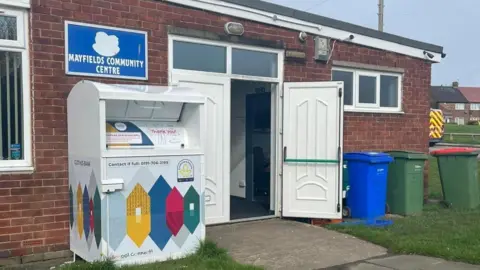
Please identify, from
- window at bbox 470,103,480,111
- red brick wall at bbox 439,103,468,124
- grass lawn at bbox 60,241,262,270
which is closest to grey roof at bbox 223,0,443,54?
grass lawn at bbox 60,241,262,270

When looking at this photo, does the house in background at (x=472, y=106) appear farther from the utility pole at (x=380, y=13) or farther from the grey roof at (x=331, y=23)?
the grey roof at (x=331, y=23)

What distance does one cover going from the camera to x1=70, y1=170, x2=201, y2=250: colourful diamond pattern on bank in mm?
5406

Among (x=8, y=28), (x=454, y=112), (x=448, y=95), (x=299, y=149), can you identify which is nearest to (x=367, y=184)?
(x=299, y=149)

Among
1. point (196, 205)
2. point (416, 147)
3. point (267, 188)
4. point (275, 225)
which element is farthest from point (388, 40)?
point (196, 205)

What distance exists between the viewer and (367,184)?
8.50 metres

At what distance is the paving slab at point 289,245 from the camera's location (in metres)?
6.08

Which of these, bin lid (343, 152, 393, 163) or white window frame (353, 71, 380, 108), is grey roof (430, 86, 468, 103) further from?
bin lid (343, 152, 393, 163)

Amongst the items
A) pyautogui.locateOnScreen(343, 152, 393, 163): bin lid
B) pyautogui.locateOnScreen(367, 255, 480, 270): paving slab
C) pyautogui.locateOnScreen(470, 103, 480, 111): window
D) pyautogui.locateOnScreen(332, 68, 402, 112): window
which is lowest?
pyautogui.locateOnScreen(367, 255, 480, 270): paving slab

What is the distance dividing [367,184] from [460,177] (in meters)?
2.37

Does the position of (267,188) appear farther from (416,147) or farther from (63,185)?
(63,185)

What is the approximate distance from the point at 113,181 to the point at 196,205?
1107mm

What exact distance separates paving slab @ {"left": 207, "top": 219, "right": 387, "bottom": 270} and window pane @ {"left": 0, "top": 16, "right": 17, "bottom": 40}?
3.63m

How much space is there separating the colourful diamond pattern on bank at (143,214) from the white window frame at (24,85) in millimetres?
747

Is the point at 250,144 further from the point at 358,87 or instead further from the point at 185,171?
the point at 185,171
